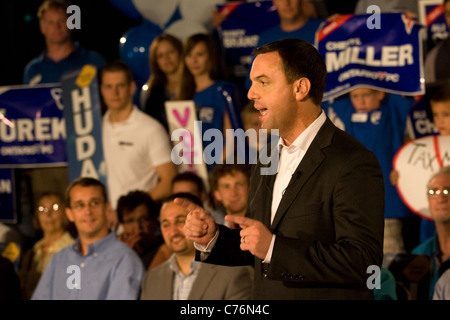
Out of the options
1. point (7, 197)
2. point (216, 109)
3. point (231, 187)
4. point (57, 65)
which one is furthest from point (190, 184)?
Result: point (57, 65)

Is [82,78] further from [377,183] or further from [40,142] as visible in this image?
[377,183]

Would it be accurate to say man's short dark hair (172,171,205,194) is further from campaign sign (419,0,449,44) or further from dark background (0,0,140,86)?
dark background (0,0,140,86)

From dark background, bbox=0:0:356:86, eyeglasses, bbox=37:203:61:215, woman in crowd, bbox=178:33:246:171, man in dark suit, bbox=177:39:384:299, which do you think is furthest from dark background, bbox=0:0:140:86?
man in dark suit, bbox=177:39:384:299

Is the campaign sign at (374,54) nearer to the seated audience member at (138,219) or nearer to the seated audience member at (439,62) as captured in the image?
the seated audience member at (439,62)

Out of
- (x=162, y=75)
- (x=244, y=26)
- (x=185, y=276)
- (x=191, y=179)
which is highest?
(x=244, y=26)

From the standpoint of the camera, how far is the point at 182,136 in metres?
4.94

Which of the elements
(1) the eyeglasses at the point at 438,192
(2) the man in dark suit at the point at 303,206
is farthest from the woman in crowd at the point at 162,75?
(2) the man in dark suit at the point at 303,206

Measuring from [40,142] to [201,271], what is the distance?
2373 millimetres

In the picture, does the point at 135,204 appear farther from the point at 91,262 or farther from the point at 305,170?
the point at 305,170

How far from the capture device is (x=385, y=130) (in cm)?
439

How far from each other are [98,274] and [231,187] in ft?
2.97

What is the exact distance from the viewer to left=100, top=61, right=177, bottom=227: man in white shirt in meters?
5.00

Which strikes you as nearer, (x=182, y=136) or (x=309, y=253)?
(x=309, y=253)
